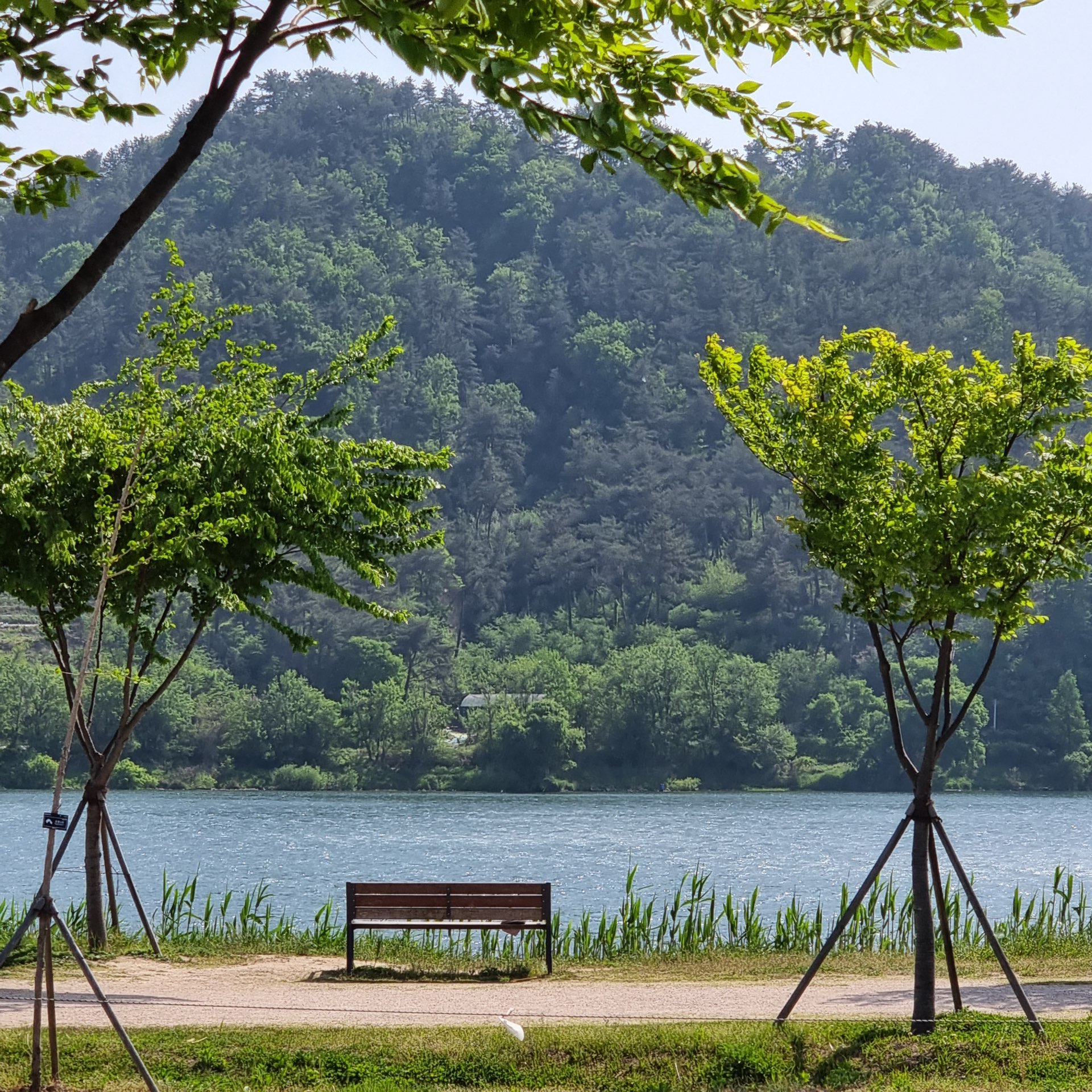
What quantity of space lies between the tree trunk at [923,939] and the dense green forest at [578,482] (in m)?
87.6

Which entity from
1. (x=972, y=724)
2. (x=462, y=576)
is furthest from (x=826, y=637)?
(x=462, y=576)

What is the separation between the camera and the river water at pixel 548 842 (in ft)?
122

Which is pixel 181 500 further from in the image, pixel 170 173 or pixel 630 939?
pixel 170 173

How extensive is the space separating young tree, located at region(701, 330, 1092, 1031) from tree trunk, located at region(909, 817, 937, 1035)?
1 centimetres

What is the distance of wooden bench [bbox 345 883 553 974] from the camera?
532 inches

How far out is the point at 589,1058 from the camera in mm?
9258

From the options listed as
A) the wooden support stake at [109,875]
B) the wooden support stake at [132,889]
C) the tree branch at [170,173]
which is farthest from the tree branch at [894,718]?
the wooden support stake at [109,875]

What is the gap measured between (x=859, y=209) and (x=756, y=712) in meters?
112

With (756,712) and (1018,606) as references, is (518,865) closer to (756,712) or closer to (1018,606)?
(1018,606)

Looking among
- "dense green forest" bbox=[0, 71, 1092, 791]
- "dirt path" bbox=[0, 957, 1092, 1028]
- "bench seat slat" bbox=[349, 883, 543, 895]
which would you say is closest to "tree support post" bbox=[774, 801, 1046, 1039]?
"dirt path" bbox=[0, 957, 1092, 1028]

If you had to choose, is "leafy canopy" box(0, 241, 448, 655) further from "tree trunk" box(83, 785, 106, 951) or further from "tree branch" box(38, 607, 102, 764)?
"tree trunk" box(83, 785, 106, 951)

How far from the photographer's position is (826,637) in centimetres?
12450

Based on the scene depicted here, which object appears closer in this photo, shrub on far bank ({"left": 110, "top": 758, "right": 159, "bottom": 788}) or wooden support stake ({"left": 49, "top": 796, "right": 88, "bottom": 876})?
wooden support stake ({"left": 49, "top": 796, "right": 88, "bottom": 876})

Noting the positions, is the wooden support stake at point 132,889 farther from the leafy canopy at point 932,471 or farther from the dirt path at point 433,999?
the leafy canopy at point 932,471
